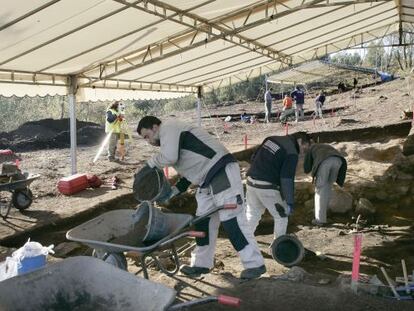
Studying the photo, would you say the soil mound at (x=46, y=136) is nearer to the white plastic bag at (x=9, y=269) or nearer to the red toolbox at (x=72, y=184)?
the red toolbox at (x=72, y=184)

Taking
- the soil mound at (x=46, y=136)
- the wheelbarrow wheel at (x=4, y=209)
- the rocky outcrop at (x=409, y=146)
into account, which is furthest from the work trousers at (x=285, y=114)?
the wheelbarrow wheel at (x=4, y=209)

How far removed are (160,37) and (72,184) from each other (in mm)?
3412

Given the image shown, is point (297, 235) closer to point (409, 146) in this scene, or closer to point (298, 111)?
point (409, 146)

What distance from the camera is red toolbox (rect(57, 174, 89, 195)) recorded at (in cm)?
887

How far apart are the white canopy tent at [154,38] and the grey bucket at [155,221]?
3.24 metres

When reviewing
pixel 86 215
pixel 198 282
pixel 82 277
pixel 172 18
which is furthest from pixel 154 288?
pixel 172 18

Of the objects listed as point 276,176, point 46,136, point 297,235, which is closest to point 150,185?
point 276,176

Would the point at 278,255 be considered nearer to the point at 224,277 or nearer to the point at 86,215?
the point at 224,277

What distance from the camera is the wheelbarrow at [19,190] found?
23.8ft

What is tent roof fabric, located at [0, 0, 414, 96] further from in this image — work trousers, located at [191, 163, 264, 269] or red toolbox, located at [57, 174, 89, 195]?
work trousers, located at [191, 163, 264, 269]

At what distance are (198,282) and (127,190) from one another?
4805 mm

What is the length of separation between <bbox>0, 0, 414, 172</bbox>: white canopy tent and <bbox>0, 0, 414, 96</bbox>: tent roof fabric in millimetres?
20

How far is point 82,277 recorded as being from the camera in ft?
8.49

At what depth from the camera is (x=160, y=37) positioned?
8.89 m
